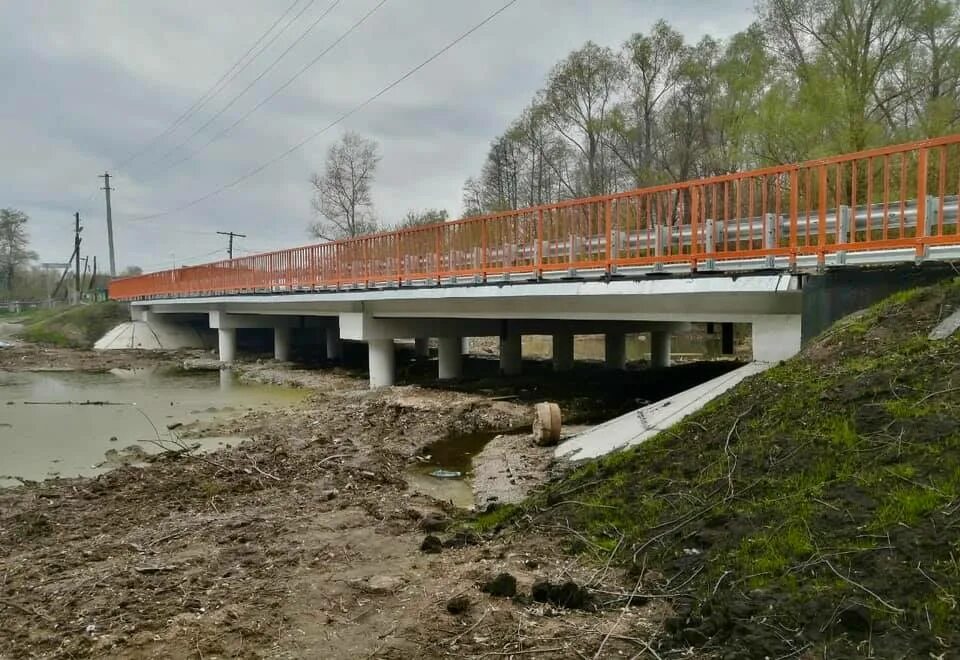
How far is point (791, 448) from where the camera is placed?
191 inches

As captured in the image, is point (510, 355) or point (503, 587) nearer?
point (503, 587)

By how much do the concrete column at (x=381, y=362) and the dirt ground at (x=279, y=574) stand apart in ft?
31.6

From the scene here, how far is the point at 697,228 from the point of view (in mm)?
9562

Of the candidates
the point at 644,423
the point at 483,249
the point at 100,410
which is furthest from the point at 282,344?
the point at 644,423

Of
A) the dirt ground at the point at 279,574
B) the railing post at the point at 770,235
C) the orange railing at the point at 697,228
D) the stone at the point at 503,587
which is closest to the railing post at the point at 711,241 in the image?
the orange railing at the point at 697,228

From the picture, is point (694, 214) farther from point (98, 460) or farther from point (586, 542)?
point (98, 460)

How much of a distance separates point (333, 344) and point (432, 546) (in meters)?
24.7

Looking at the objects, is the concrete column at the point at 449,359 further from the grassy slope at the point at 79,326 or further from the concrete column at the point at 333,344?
the grassy slope at the point at 79,326

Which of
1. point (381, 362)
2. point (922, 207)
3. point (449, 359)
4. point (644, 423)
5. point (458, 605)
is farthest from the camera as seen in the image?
point (449, 359)

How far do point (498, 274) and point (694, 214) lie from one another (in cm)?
459

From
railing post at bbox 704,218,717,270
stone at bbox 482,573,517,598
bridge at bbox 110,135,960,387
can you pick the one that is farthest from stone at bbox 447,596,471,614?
railing post at bbox 704,218,717,270

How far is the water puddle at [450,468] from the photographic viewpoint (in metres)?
8.19

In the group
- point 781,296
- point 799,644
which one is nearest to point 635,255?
point 781,296

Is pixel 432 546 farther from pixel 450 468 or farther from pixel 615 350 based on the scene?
pixel 615 350
